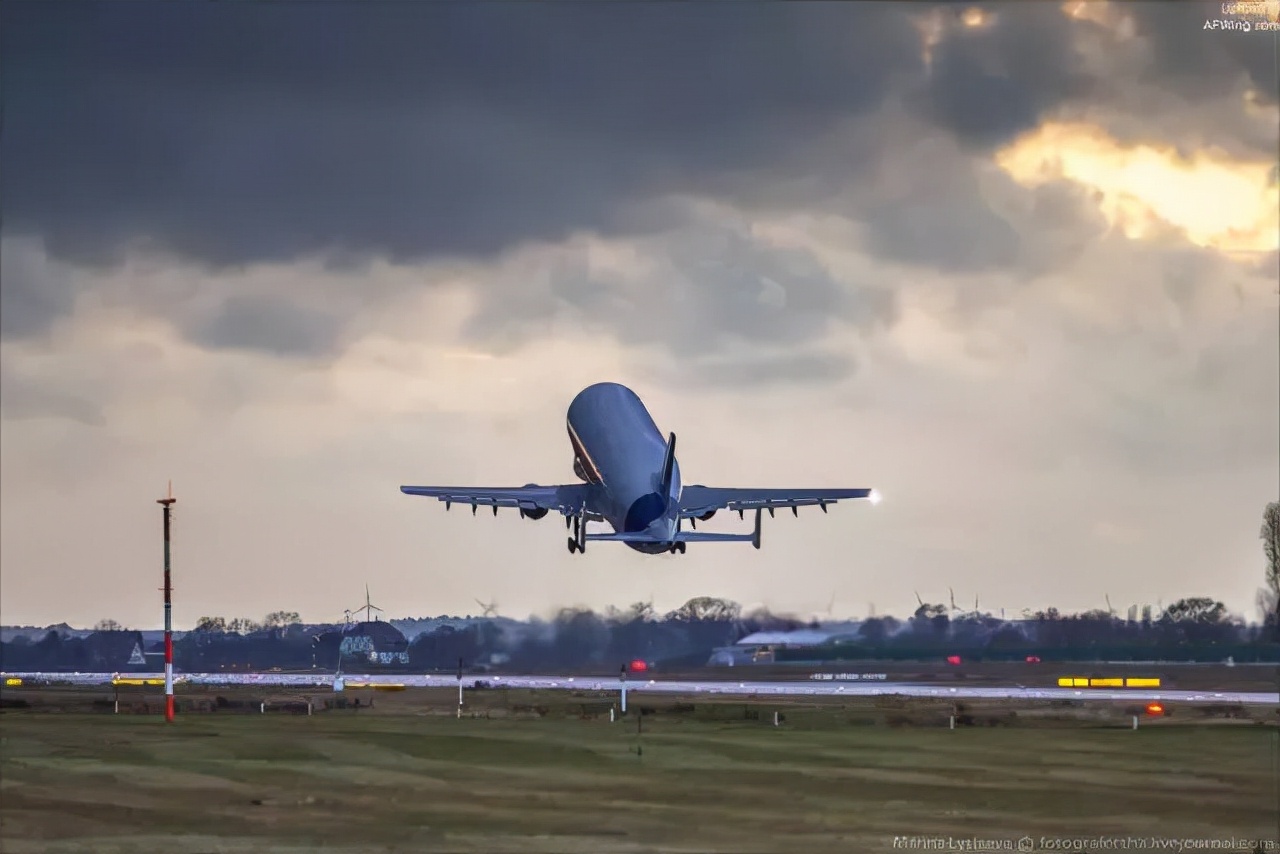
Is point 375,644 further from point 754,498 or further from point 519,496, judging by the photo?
point 754,498

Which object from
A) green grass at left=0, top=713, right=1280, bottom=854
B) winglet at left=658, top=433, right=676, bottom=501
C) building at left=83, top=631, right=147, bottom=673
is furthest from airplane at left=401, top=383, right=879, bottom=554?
green grass at left=0, top=713, right=1280, bottom=854

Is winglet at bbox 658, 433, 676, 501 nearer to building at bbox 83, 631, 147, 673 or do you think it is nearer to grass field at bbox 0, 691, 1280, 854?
grass field at bbox 0, 691, 1280, 854

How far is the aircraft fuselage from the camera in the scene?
95.2m

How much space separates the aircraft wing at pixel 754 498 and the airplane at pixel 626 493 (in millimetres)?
62

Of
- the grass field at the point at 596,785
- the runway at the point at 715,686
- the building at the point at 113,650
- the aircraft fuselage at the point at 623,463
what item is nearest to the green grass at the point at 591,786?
the grass field at the point at 596,785

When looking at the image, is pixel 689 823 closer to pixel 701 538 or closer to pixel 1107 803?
pixel 1107 803

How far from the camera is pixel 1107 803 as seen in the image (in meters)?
47.8

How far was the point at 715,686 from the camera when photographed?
341ft

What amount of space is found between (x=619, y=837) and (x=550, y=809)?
4.64 metres

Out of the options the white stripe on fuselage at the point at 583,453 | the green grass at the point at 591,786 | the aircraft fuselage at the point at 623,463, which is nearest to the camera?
the green grass at the point at 591,786

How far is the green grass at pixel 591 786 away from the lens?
41.3 m

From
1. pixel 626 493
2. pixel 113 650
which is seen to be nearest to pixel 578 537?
→ pixel 626 493

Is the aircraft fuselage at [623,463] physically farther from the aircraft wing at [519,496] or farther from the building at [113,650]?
the building at [113,650]

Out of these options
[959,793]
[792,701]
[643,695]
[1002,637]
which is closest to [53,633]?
[643,695]
